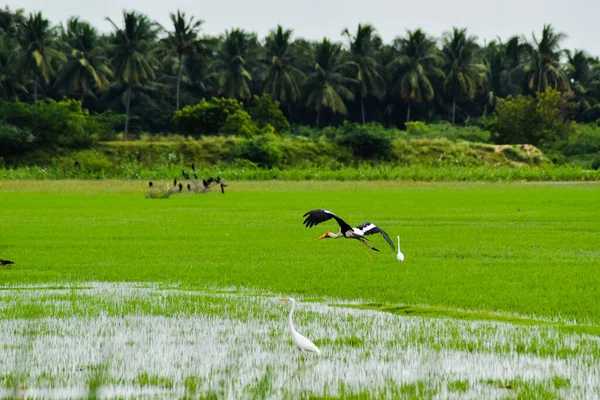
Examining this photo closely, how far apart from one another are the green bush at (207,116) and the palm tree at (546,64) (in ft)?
93.5

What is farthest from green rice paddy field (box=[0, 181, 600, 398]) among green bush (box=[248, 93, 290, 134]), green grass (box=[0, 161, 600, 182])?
green bush (box=[248, 93, 290, 134])

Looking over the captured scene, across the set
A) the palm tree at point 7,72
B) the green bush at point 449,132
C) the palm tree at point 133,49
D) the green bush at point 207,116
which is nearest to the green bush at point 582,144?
the green bush at point 449,132

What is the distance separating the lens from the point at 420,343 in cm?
841

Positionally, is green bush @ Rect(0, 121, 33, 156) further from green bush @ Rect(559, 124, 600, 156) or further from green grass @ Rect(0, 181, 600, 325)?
green bush @ Rect(559, 124, 600, 156)

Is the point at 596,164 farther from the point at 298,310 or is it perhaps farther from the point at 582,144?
the point at 298,310

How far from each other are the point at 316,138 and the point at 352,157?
4852 mm

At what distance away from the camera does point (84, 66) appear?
7200cm

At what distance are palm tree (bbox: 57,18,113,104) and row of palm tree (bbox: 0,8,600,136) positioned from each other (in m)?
0.10

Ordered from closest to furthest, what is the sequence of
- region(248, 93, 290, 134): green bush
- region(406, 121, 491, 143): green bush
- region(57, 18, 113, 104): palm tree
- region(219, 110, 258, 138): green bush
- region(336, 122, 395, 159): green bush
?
1. region(336, 122, 395, 159): green bush
2. region(219, 110, 258, 138): green bush
3. region(57, 18, 113, 104): palm tree
4. region(248, 93, 290, 134): green bush
5. region(406, 121, 491, 143): green bush

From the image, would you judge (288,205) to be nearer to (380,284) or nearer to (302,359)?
(380,284)

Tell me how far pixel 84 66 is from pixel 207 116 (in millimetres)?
10705

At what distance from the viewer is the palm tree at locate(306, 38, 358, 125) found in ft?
257

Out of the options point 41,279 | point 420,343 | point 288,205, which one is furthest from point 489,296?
point 288,205

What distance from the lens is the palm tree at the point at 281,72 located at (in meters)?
79.0
